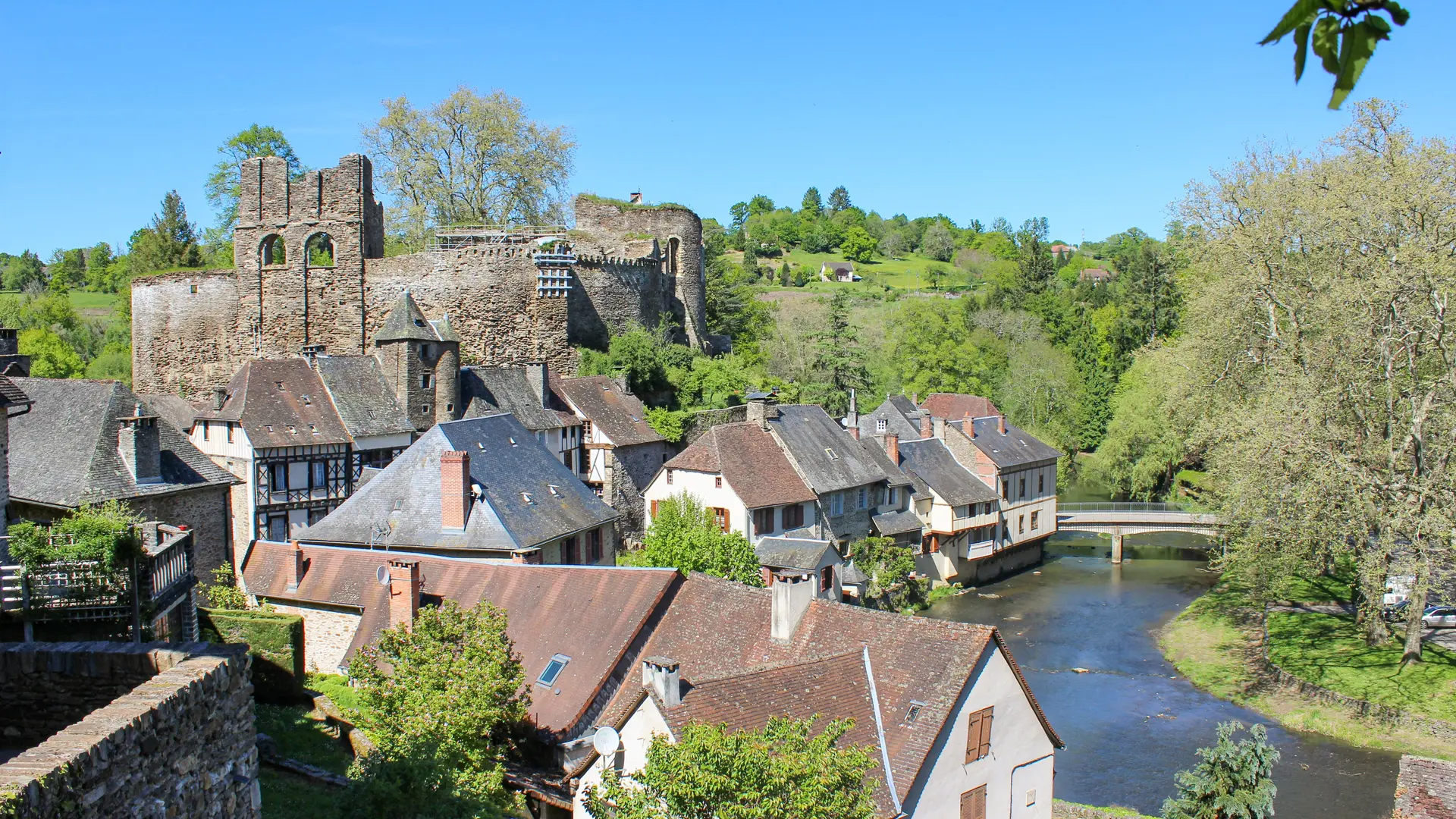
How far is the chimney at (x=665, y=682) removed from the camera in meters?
14.8

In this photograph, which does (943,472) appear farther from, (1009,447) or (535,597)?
(535,597)

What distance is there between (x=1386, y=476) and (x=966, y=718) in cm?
1753

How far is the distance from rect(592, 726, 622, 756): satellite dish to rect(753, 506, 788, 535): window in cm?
2081

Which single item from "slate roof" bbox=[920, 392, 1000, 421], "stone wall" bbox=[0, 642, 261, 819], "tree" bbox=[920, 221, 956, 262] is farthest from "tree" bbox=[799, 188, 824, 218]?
"stone wall" bbox=[0, 642, 261, 819]

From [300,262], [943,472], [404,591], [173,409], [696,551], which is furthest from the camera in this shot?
[943,472]

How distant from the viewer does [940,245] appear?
14250cm

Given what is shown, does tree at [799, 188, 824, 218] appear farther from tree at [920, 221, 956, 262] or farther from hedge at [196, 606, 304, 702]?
hedge at [196, 606, 304, 702]

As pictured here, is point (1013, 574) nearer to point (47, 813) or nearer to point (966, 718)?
point (966, 718)

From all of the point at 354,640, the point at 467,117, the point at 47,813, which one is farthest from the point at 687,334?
the point at 47,813

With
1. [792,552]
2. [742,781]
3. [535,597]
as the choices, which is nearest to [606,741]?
[742,781]

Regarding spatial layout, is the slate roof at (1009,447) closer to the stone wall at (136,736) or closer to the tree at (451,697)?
the tree at (451,697)

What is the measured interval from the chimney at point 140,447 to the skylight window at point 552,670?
11.2 meters

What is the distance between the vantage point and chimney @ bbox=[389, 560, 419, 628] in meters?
20.7

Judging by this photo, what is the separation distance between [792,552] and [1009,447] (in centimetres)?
2069
